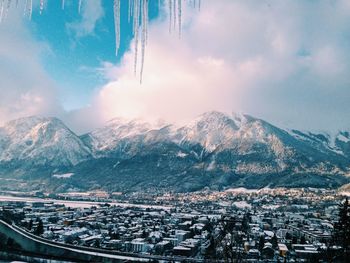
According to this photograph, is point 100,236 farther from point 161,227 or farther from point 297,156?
point 297,156

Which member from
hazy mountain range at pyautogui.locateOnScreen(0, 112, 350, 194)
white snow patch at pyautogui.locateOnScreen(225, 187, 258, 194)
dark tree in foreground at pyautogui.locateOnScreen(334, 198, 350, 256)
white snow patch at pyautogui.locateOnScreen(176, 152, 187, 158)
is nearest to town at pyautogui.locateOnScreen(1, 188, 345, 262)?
dark tree in foreground at pyautogui.locateOnScreen(334, 198, 350, 256)

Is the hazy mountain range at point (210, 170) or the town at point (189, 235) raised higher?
the hazy mountain range at point (210, 170)

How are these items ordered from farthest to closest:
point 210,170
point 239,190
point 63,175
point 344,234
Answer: point 63,175 < point 210,170 < point 239,190 < point 344,234

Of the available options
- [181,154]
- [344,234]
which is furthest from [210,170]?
[344,234]

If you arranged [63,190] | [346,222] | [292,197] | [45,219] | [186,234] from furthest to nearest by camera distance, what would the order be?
[63,190]
[292,197]
[45,219]
[186,234]
[346,222]

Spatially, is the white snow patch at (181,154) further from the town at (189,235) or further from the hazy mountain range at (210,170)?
the town at (189,235)

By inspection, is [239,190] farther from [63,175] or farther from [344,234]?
[344,234]

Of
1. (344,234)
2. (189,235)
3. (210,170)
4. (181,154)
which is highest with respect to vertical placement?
(181,154)

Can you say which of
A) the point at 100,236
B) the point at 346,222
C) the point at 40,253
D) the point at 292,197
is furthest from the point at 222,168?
the point at 346,222

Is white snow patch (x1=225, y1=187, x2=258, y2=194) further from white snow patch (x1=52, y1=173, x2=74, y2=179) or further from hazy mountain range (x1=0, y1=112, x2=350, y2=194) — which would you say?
white snow patch (x1=52, y1=173, x2=74, y2=179)

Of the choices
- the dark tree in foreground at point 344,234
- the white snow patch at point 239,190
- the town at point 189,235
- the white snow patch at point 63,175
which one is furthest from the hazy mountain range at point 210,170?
the dark tree in foreground at point 344,234

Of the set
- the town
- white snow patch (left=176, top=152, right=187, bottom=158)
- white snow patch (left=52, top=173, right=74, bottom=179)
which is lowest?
the town
